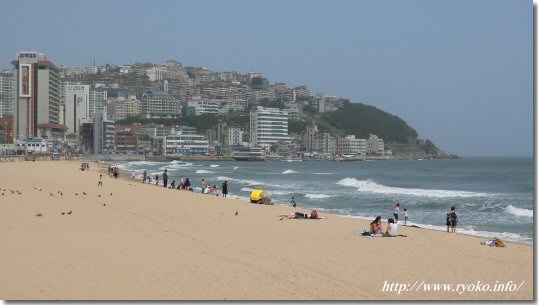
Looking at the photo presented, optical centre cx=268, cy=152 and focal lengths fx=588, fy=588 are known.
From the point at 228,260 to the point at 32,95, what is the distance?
122023 mm

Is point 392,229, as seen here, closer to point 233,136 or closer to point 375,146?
point 233,136

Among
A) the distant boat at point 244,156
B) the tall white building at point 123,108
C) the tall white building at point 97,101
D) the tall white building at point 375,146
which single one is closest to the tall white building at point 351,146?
the tall white building at point 375,146

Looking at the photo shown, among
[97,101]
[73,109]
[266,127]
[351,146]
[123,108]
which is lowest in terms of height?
[351,146]

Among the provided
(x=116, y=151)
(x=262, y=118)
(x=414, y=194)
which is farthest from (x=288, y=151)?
(x=414, y=194)

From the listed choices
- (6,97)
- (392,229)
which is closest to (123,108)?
(6,97)

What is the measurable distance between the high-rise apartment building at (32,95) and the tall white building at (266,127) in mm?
57117

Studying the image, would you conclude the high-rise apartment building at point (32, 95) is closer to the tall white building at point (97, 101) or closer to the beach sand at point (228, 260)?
the tall white building at point (97, 101)

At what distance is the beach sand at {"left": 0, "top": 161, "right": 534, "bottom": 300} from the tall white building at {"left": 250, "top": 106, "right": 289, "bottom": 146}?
5767 inches

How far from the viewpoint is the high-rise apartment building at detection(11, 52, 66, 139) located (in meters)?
120

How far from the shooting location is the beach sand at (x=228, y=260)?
7.58m

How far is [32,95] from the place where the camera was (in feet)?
397

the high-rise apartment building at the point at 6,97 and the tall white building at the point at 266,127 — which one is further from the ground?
the high-rise apartment building at the point at 6,97

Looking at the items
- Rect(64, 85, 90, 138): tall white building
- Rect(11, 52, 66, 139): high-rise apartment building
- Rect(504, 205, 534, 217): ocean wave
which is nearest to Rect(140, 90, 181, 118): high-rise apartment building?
Rect(64, 85, 90, 138): tall white building

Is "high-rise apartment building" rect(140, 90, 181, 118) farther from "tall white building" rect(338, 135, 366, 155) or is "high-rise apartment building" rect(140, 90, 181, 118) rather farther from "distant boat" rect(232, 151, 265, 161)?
"distant boat" rect(232, 151, 265, 161)
